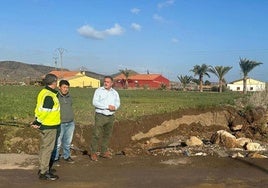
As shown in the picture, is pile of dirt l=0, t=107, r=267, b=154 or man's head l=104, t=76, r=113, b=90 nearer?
man's head l=104, t=76, r=113, b=90

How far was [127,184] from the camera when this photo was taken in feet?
25.6

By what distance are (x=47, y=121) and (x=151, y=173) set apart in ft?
7.71

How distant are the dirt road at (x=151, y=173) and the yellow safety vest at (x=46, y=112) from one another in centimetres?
108

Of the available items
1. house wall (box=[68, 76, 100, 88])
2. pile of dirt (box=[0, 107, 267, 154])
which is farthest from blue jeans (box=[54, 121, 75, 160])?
house wall (box=[68, 76, 100, 88])

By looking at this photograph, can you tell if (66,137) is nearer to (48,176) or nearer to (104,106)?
(104,106)

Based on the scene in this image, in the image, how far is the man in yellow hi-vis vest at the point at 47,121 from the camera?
8.00m

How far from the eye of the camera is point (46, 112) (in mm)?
8039

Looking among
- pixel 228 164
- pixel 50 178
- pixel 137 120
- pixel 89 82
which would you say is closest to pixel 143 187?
→ pixel 50 178

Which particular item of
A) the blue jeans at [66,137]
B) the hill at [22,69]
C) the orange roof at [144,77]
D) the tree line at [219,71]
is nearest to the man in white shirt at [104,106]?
the blue jeans at [66,137]

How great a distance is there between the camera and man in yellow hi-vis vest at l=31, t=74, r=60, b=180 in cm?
800

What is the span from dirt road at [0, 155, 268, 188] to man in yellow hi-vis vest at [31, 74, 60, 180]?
0.28 meters

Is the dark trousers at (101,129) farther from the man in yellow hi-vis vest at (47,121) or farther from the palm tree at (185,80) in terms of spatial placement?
the palm tree at (185,80)

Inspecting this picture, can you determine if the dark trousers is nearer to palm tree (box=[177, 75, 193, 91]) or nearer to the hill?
palm tree (box=[177, 75, 193, 91])

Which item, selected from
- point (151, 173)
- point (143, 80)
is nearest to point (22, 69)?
point (143, 80)
